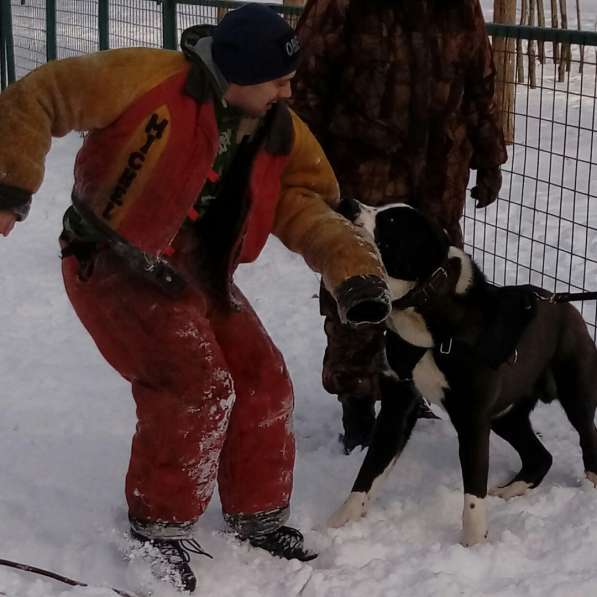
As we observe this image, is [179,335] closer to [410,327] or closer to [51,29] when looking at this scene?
[410,327]

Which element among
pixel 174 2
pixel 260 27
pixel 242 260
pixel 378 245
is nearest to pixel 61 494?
pixel 242 260

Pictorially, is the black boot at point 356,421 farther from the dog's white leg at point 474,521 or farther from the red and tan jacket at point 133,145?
A: the red and tan jacket at point 133,145

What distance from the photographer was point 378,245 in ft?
11.7

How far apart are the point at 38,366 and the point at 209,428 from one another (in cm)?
238

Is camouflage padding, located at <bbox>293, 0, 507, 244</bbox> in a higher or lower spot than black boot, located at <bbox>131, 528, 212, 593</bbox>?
higher

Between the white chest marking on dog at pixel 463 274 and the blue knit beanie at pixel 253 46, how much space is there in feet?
3.44

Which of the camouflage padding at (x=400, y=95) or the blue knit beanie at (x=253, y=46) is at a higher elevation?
the blue knit beanie at (x=253, y=46)

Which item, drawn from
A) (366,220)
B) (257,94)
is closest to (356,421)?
(366,220)

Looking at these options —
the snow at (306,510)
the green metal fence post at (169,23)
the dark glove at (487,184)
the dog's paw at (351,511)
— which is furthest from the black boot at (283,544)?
the green metal fence post at (169,23)

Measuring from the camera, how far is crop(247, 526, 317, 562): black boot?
347 centimetres

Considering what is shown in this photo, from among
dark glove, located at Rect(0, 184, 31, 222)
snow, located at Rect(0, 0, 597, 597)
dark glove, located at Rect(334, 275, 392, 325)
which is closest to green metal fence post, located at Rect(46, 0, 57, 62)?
snow, located at Rect(0, 0, 597, 597)

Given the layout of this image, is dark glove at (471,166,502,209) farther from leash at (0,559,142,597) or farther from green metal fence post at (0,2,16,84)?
green metal fence post at (0,2,16,84)

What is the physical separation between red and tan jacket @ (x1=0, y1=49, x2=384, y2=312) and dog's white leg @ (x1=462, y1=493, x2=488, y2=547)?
1.04 metres

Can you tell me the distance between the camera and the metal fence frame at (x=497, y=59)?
5.92 metres
